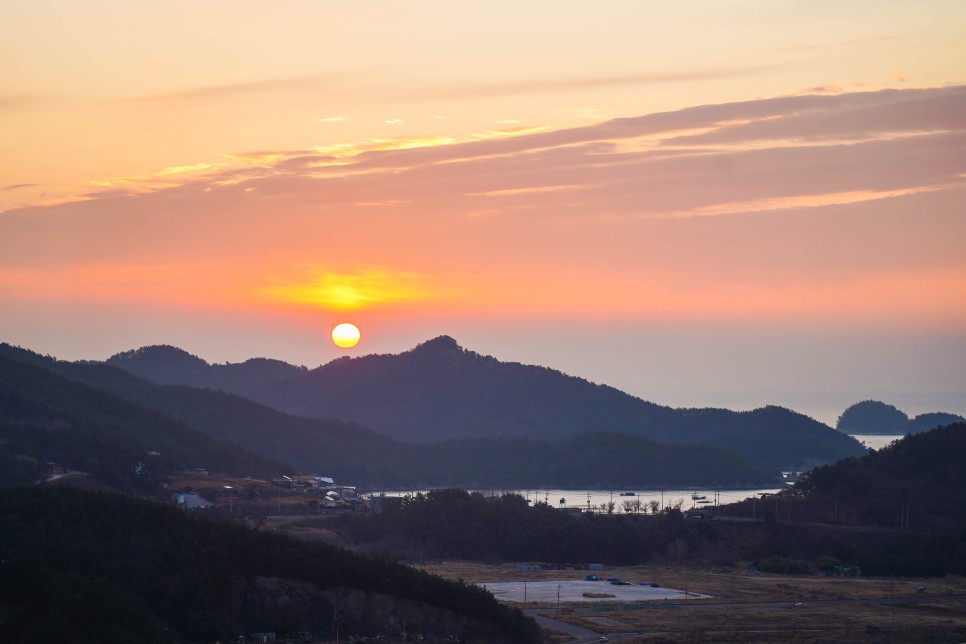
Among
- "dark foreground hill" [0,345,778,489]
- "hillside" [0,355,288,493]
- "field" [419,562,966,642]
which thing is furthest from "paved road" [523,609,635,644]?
"dark foreground hill" [0,345,778,489]

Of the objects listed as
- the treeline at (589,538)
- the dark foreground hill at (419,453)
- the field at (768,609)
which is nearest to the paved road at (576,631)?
the field at (768,609)

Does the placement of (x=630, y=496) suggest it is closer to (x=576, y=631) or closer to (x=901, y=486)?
(x=901, y=486)

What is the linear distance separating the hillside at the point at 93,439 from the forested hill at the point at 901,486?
49342 mm

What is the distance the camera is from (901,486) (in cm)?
9738

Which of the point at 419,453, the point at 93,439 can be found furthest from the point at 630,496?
the point at 93,439

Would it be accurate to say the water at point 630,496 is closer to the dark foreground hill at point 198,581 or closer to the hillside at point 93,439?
the hillside at point 93,439

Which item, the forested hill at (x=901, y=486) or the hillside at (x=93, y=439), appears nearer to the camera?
the hillside at (x=93, y=439)

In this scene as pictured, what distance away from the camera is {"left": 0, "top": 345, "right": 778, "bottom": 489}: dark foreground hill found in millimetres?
155125

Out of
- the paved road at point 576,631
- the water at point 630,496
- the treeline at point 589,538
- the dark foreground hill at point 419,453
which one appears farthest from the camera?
the dark foreground hill at point 419,453

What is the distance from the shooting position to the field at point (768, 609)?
50.4 metres

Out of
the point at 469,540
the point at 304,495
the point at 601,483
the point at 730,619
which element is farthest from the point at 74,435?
the point at 601,483

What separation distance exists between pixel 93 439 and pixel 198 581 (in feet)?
173

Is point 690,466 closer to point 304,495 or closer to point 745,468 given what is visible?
point 745,468

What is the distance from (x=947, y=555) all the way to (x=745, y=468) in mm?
95781
